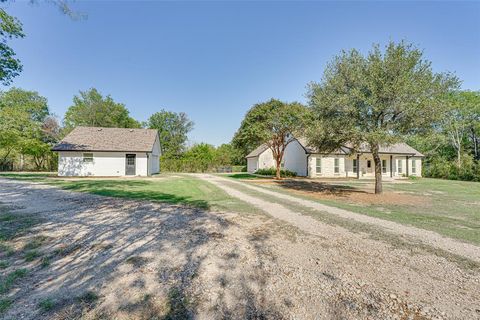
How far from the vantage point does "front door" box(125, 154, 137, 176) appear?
23.4m

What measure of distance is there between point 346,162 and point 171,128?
44.3 m

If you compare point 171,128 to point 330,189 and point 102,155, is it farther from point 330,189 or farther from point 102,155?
point 330,189

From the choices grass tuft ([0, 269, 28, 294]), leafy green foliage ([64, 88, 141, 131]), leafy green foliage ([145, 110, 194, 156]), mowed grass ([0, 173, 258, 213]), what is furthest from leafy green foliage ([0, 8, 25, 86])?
leafy green foliage ([145, 110, 194, 156])

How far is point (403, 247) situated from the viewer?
4.70 metres

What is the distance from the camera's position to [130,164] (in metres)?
23.5

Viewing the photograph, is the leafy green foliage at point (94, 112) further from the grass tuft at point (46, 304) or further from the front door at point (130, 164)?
the grass tuft at point (46, 304)

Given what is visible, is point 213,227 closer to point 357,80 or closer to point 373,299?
point 373,299

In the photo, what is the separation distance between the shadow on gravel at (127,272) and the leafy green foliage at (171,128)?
5111 cm

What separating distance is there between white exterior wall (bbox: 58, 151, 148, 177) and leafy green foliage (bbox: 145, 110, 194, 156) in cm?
Result: 3210

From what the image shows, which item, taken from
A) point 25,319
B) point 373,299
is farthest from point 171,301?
point 373,299

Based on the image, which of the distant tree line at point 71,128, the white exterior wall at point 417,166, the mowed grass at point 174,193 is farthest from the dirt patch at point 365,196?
the distant tree line at point 71,128

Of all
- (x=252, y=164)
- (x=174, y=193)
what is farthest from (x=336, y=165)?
(x=174, y=193)

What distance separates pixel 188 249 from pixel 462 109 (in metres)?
46.5

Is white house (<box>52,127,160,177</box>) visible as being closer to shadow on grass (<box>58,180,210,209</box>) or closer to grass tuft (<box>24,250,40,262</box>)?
shadow on grass (<box>58,180,210,209</box>)
